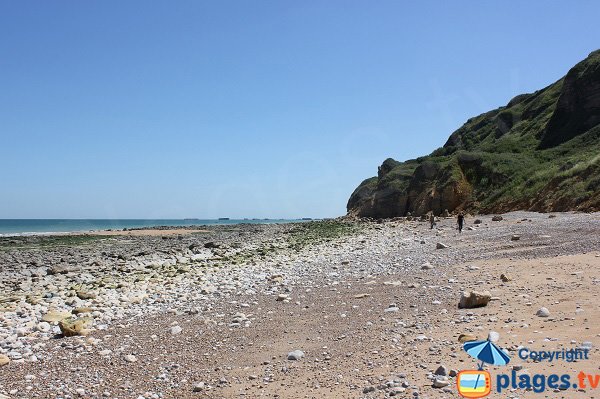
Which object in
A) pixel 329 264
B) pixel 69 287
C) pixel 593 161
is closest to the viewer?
pixel 69 287

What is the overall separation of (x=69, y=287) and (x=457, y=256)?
48.7 ft

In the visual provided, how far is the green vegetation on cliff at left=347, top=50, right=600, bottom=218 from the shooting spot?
1527 inches

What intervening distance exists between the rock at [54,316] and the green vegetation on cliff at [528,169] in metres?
32.7

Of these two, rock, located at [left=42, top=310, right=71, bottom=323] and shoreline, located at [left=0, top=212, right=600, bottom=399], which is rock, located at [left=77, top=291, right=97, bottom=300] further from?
rock, located at [left=42, top=310, right=71, bottom=323]

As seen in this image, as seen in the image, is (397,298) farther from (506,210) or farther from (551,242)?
(506,210)

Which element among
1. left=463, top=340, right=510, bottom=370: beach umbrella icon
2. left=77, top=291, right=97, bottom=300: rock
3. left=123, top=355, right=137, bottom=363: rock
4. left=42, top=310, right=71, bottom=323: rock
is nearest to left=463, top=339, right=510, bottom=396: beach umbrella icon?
left=463, top=340, right=510, bottom=370: beach umbrella icon

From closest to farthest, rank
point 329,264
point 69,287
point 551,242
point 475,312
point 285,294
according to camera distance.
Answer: point 475,312, point 285,294, point 551,242, point 69,287, point 329,264

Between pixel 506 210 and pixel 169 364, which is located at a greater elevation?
pixel 506 210

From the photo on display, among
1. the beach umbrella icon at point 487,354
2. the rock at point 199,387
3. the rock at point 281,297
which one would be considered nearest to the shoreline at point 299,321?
the rock at point 199,387

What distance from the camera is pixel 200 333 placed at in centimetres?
952

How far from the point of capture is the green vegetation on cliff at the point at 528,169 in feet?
127

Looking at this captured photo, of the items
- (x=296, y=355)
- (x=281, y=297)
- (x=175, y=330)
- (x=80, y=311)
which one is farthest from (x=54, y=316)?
(x=296, y=355)

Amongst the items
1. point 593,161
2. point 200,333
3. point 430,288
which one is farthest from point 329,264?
point 593,161

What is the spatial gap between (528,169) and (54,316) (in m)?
50.6
